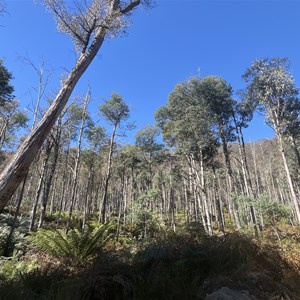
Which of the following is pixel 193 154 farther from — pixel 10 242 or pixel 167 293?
pixel 167 293

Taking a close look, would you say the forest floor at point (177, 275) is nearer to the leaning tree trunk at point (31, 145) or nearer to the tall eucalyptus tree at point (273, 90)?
the leaning tree trunk at point (31, 145)

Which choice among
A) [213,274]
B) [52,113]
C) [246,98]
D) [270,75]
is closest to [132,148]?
[246,98]

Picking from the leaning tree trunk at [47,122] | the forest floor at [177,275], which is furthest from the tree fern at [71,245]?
the leaning tree trunk at [47,122]

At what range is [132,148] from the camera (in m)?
22.5

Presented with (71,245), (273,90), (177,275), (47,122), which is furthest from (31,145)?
(273,90)

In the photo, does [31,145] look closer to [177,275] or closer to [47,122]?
[47,122]

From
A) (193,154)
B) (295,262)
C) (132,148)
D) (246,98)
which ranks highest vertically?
(246,98)

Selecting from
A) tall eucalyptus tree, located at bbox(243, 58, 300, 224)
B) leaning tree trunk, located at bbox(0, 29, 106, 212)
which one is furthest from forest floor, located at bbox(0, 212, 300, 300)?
tall eucalyptus tree, located at bbox(243, 58, 300, 224)

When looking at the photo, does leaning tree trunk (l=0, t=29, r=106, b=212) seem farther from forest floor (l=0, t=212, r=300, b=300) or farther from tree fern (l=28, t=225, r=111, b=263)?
tree fern (l=28, t=225, r=111, b=263)

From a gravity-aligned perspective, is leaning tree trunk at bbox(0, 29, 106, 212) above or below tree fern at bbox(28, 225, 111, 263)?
above

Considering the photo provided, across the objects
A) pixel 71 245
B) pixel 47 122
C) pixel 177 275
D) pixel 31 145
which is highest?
pixel 47 122

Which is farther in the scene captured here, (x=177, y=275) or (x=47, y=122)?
(x=47, y=122)

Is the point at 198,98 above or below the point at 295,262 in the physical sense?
above

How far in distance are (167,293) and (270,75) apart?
1751 centimetres
